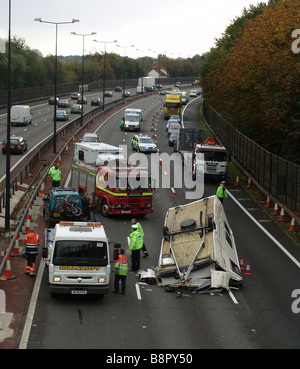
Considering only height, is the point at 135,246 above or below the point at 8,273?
above

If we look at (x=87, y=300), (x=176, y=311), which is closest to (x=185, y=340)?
(x=176, y=311)

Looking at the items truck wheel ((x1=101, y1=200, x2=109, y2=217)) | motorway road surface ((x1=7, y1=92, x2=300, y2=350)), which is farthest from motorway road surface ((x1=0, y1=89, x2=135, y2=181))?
motorway road surface ((x1=7, y1=92, x2=300, y2=350))

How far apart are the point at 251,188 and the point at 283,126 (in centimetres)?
518

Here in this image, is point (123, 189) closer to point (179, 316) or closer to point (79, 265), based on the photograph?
point (79, 265)

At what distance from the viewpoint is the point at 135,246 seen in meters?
22.0

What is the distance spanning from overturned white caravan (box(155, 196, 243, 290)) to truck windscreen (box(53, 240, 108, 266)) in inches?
108

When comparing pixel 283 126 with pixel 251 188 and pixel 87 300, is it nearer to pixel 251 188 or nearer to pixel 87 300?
pixel 251 188

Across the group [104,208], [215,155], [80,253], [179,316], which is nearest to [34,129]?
[215,155]

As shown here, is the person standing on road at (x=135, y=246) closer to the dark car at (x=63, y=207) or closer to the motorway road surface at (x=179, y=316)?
the motorway road surface at (x=179, y=316)

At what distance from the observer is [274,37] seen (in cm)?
4044

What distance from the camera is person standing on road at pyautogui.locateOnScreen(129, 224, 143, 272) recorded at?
2200 cm

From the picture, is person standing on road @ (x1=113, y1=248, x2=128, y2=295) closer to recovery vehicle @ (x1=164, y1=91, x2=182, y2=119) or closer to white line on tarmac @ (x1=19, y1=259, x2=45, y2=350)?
white line on tarmac @ (x1=19, y1=259, x2=45, y2=350)

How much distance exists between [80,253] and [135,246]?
333cm

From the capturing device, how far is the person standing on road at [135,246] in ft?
72.2
